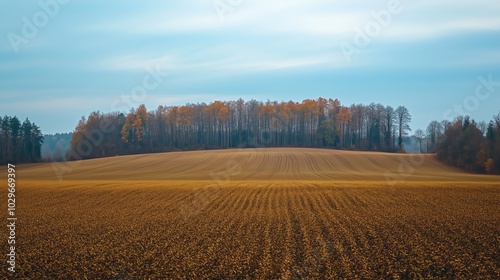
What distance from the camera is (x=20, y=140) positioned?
313 feet

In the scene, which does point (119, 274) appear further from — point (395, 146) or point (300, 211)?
point (395, 146)

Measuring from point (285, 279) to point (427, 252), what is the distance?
224 inches

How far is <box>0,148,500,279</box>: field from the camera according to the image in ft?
41.4

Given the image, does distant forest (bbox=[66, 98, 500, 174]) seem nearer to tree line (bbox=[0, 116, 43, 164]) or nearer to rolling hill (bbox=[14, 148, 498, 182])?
tree line (bbox=[0, 116, 43, 164])

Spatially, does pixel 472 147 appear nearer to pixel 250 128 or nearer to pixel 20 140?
pixel 250 128

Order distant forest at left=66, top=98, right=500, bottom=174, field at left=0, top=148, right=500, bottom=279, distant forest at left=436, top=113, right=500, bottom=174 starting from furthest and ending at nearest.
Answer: distant forest at left=66, top=98, right=500, bottom=174
distant forest at left=436, top=113, right=500, bottom=174
field at left=0, top=148, right=500, bottom=279

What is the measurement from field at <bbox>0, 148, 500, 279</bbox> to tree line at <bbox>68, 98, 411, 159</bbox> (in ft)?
259

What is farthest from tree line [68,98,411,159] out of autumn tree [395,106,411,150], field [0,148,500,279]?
field [0,148,500,279]

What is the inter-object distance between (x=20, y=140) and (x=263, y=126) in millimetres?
65734

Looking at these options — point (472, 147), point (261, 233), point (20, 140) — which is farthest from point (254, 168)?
point (20, 140)

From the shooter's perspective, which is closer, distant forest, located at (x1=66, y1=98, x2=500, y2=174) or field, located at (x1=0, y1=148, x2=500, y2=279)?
field, located at (x1=0, y1=148, x2=500, y2=279)

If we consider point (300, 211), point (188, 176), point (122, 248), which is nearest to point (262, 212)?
point (300, 211)

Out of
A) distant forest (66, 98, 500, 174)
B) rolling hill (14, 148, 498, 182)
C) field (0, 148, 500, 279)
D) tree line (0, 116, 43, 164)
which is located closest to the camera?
field (0, 148, 500, 279)

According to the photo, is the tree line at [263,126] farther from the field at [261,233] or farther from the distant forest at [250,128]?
the field at [261,233]
